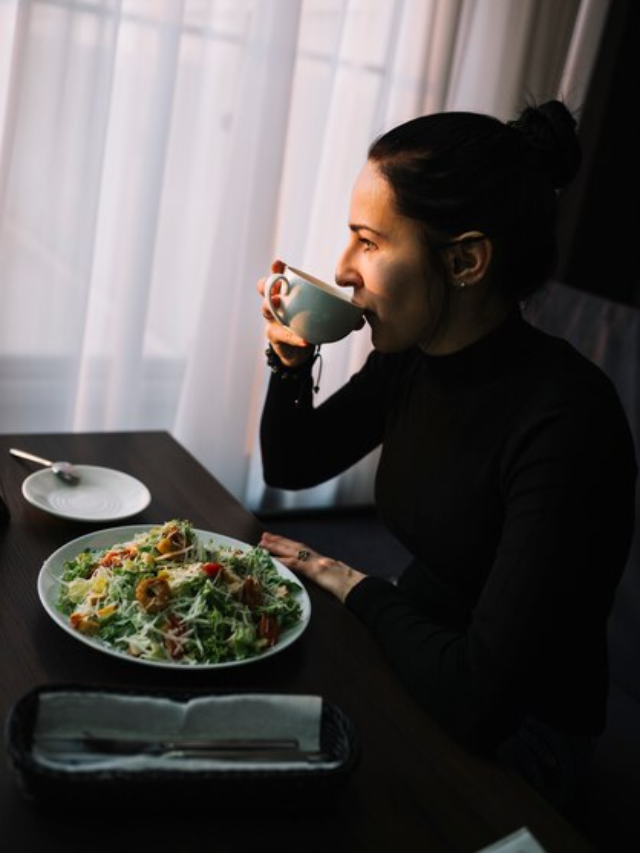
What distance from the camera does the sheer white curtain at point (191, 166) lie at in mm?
2291

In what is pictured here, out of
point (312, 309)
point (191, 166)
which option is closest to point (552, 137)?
point (312, 309)

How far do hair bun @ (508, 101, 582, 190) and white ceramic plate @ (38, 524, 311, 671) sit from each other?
71 cm

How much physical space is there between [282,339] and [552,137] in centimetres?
51

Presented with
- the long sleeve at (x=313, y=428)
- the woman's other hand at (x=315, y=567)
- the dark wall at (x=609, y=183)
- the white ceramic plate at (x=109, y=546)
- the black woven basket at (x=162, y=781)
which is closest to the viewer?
the black woven basket at (x=162, y=781)

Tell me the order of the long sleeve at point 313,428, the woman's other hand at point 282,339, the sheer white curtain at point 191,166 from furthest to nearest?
1. the sheer white curtain at point 191,166
2. the long sleeve at point 313,428
3. the woman's other hand at point 282,339

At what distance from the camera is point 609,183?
11.3 ft

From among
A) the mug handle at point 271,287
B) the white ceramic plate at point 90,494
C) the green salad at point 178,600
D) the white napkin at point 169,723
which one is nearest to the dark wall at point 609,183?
the mug handle at point 271,287

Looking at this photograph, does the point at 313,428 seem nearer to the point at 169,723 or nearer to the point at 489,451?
the point at 489,451

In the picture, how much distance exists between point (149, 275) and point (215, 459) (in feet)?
2.12

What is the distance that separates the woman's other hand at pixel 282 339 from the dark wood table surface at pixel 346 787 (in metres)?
0.32

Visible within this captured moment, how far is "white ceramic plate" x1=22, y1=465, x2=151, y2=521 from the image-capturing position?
4.33 ft

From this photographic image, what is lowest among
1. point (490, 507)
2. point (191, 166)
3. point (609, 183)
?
point (490, 507)

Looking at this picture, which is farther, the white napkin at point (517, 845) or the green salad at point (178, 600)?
the green salad at point (178, 600)

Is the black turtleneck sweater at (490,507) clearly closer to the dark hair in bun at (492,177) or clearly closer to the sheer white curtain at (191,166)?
the dark hair in bun at (492,177)
